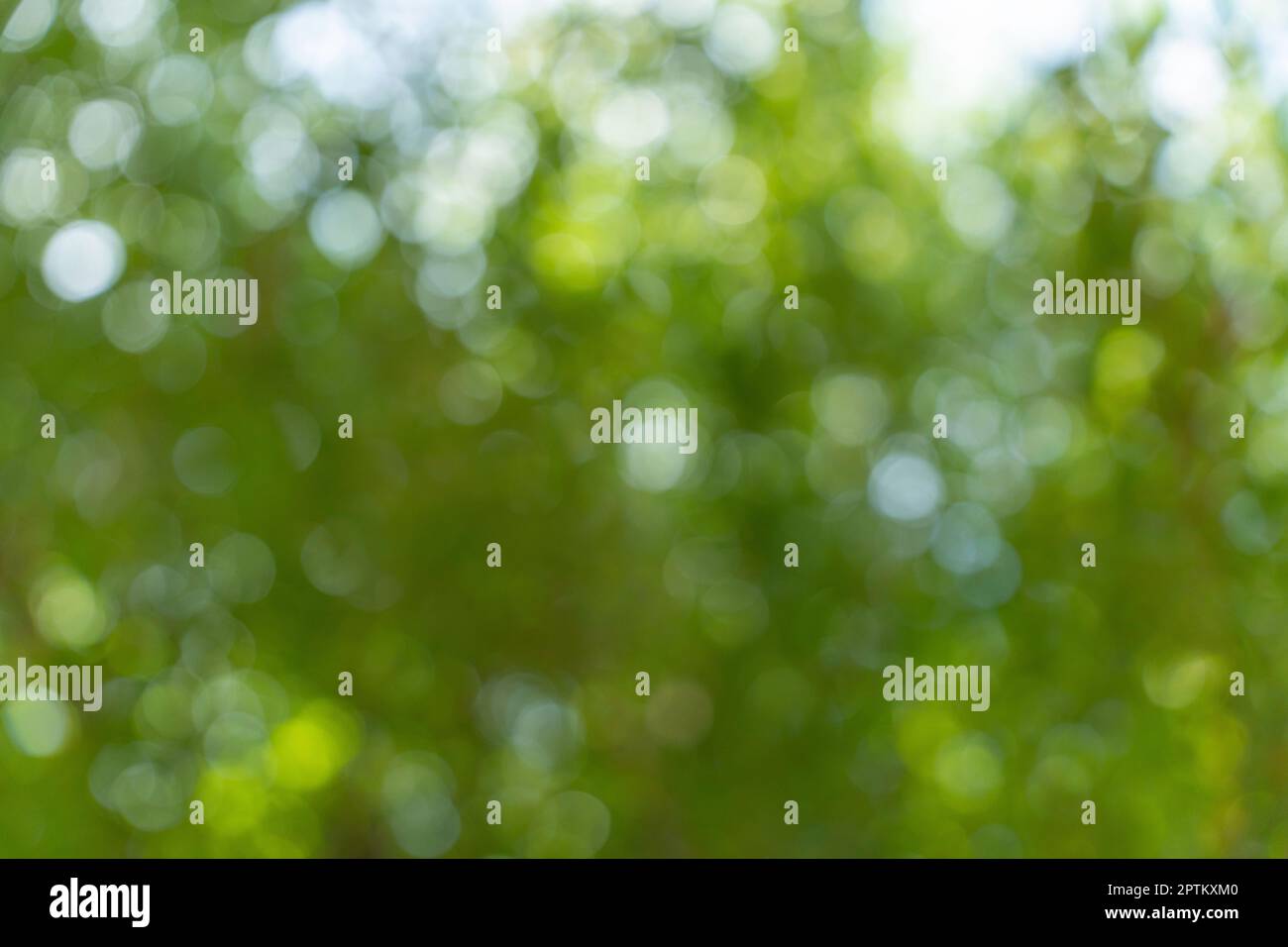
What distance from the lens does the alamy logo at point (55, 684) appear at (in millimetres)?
1490

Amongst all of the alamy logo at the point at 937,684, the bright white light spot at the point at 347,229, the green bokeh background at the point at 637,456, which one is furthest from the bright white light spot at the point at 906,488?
the bright white light spot at the point at 347,229

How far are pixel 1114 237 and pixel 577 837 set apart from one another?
35.7 inches

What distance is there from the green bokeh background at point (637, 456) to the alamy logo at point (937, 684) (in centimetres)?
2

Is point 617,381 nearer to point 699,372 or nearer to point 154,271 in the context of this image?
point 699,372

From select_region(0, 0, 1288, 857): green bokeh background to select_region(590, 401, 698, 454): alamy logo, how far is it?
16 millimetres

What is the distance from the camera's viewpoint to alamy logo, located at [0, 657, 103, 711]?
149 centimetres

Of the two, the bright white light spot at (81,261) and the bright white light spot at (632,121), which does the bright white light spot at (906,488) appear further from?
the bright white light spot at (81,261)

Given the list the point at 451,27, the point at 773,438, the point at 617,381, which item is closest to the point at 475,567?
the point at 617,381

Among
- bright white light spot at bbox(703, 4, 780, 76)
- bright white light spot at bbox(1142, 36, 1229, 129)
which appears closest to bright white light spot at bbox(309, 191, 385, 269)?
bright white light spot at bbox(703, 4, 780, 76)

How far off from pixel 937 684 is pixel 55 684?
983 mm

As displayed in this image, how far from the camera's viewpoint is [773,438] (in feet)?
5.00

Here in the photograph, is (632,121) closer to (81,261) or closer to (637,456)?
(637,456)
